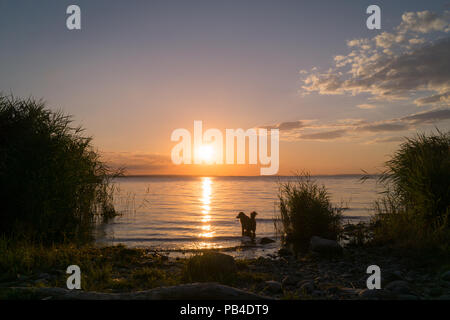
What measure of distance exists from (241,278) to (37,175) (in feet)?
27.0

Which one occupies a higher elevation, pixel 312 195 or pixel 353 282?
pixel 312 195

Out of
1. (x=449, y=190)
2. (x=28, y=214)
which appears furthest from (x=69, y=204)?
(x=449, y=190)

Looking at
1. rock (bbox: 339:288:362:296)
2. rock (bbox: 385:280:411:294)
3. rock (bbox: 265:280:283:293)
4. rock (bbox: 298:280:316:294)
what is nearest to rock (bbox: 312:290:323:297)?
rock (bbox: 298:280:316:294)

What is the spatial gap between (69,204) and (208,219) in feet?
43.0

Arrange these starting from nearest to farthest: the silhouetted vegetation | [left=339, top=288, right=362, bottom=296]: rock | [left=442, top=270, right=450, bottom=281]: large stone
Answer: [left=339, top=288, right=362, bottom=296]: rock
[left=442, top=270, right=450, bottom=281]: large stone
the silhouetted vegetation

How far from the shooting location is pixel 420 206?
10.7 meters

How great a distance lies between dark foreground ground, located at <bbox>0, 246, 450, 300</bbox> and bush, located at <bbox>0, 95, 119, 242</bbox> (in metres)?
2.07

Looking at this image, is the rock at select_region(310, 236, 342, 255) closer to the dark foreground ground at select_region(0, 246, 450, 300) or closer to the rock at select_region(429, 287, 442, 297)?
the dark foreground ground at select_region(0, 246, 450, 300)

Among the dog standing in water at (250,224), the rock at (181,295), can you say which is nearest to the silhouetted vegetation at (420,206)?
the dog standing in water at (250,224)

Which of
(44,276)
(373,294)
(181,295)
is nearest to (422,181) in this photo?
(373,294)

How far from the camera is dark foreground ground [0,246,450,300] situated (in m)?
4.99

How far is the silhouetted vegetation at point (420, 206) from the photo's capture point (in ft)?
31.9
